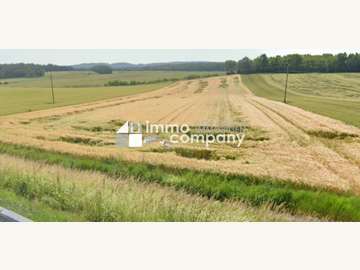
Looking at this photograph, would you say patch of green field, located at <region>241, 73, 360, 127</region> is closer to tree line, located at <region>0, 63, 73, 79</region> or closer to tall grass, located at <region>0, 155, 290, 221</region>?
tall grass, located at <region>0, 155, 290, 221</region>

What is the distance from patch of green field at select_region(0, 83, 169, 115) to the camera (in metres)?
14.6

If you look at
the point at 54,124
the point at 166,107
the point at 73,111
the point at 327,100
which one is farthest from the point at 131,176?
the point at 327,100

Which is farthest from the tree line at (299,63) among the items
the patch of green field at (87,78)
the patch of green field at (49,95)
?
the patch of green field at (49,95)

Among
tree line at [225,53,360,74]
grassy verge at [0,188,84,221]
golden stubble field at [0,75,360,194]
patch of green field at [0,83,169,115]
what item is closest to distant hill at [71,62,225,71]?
tree line at [225,53,360,74]

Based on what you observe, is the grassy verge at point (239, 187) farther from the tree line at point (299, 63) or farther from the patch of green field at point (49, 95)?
the patch of green field at point (49, 95)

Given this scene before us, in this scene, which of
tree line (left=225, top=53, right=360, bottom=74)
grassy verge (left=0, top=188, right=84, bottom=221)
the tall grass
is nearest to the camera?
grassy verge (left=0, top=188, right=84, bottom=221)

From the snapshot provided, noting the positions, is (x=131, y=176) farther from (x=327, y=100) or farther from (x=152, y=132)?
(x=327, y=100)

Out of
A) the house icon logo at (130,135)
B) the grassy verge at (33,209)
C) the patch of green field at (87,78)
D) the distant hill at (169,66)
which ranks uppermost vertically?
the distant hill at (169,66)

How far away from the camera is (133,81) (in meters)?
15.4

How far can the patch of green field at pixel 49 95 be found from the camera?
14.6 m

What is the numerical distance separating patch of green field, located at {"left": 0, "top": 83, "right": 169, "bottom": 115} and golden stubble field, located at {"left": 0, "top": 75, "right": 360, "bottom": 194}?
0.41 m

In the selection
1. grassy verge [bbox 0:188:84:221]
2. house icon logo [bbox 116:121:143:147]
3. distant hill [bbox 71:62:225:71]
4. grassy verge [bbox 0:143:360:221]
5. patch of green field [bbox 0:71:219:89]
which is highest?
distant hill [bbox 71:62:225:71]

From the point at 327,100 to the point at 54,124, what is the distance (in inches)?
549

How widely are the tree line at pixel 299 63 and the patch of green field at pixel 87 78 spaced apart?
1.85 m
